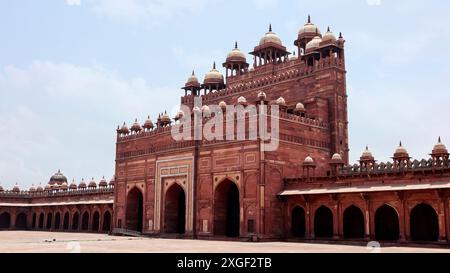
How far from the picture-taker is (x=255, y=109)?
26422mm

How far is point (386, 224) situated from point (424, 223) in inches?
70.7

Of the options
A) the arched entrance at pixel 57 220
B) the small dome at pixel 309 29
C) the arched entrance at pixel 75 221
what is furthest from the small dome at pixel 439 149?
the arched entrance at pixel 57 220

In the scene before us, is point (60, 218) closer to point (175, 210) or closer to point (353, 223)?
point (175, 210)

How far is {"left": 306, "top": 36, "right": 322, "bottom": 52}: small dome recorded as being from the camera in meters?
31.3

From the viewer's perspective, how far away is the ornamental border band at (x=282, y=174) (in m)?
22.5

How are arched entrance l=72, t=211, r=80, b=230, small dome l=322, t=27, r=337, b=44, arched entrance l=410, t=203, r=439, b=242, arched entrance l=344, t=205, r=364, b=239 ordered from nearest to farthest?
arched entrance l=410, t=203, r=439, b=242 < arched entrance l=344, t=205, r=364, b=239 < small dome l=322, t=27, r=337, b=44 < arched entrance l=72, t=211, r=80, b=230

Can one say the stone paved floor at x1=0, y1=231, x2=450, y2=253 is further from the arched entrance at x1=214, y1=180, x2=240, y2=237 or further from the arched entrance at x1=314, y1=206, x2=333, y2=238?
the arched entrance at x1=214, y1=180, x2=240, y2=237

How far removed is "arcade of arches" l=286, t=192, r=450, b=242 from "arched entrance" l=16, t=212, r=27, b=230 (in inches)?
1355

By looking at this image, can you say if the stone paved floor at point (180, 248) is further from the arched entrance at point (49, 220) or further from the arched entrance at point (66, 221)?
the arched entrance at point (49, 220)

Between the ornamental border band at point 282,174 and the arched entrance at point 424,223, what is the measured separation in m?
0.04

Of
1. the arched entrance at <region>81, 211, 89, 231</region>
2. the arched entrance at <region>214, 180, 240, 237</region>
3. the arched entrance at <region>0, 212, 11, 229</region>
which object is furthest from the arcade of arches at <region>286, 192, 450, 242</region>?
the arched entrance at <region>0, 212, 11, 229</region>
